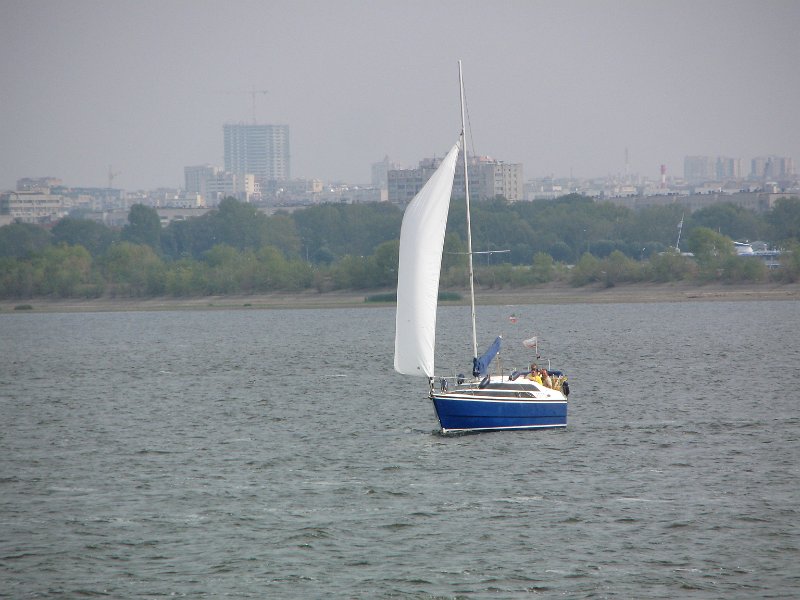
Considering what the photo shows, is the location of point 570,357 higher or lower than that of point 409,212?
lower

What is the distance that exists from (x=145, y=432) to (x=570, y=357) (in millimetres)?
43662

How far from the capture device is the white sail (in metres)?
54.5

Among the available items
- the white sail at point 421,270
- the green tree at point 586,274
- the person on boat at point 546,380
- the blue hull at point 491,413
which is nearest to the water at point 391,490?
the blue hull at point 491,413

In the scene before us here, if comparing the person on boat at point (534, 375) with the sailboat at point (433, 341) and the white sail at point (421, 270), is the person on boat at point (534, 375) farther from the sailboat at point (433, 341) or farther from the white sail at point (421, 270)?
the white sail at point (421, 270)

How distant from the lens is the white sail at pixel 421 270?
54531 mm

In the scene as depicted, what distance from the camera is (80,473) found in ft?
175

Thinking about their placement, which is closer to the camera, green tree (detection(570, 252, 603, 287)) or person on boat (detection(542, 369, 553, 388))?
person on boat (detection(542, 369, 553, 388))

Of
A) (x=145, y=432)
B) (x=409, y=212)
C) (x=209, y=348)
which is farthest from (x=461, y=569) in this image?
(x=209, y=348)

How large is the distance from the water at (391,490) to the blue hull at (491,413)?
0.70m

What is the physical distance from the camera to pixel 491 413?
56281mm

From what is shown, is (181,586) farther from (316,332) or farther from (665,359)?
(316,332)

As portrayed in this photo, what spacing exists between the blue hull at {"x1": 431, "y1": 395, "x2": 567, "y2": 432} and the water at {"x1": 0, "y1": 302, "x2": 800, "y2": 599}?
704 mm

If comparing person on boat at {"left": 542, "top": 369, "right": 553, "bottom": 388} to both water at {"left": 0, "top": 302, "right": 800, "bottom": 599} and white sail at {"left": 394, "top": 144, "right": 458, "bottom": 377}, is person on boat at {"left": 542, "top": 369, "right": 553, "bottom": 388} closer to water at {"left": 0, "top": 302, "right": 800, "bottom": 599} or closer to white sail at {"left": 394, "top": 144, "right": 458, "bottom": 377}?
water at {"left": 0, "top": 302, "right": 800, "bottom": 599}

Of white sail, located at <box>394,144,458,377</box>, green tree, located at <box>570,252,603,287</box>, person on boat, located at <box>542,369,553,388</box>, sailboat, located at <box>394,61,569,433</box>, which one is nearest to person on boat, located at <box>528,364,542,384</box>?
sailboat, located at <box>394,61,569,433</box>
